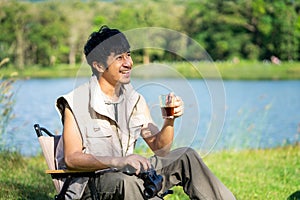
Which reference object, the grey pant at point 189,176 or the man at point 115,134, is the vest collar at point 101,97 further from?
the grey pant at point 189,176

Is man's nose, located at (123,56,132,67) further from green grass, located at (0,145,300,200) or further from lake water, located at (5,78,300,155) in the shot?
green grass, located at (0,145,300,200)

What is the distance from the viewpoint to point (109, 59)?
257 centimetres

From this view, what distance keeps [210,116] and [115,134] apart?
19.3ft

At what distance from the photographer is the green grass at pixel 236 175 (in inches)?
151

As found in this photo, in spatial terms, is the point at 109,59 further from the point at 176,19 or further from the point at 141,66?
the point at 176,19

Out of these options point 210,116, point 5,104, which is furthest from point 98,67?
point 210,116

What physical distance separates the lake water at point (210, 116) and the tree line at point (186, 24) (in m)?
13.6

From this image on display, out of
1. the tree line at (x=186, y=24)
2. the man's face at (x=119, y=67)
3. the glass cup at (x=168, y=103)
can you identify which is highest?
the tree line at (x=186, y=24)

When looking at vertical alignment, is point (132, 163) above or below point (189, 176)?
above

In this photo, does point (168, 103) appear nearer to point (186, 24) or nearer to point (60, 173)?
point (60, 173)

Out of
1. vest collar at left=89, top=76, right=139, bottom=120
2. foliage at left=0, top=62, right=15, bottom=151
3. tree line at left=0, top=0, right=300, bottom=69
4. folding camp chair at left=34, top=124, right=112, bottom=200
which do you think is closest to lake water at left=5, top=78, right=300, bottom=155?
vest collar at left=89, top=76, right=139, bottom=120

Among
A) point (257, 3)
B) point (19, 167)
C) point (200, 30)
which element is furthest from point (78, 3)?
point (19, 167)

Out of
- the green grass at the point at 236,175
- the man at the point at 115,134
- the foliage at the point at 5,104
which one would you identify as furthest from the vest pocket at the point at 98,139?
the foliage at the point at 5,104

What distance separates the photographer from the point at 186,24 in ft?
117
